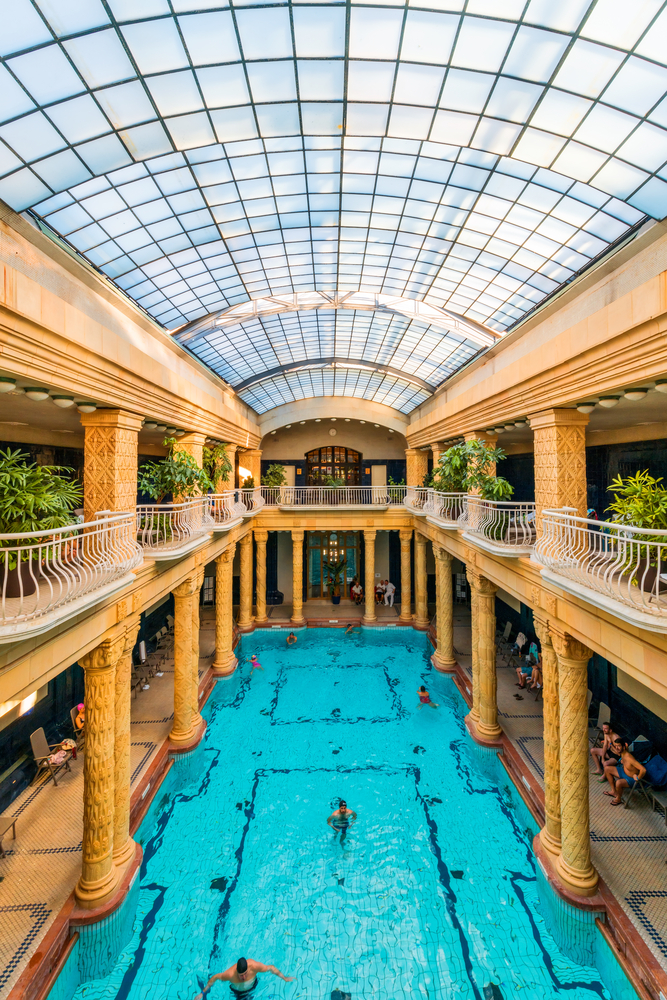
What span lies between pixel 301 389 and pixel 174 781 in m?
18.5

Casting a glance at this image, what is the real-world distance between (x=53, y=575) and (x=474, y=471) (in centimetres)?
969

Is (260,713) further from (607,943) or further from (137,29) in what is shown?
(137,29)

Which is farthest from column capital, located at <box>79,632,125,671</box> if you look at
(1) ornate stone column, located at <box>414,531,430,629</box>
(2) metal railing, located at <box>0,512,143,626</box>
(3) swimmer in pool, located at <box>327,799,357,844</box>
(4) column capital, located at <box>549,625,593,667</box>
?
(1) ornate stone column, located at <box>414,531,430,629</box>

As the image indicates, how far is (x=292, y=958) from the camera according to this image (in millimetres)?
6734

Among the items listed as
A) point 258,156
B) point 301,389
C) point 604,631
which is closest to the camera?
point 604,631

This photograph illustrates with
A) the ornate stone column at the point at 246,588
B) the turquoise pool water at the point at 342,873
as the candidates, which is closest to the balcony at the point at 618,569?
the turquoise pool water at the point at 342,873

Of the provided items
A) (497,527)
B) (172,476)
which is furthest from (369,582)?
(172,476)

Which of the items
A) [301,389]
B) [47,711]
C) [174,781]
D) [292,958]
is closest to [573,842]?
[292,958]

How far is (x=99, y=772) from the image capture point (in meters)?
7.34

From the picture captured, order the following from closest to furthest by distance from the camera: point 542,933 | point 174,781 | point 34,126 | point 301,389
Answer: point 34,126 < point 542,933 < point 174,781 < point 301,389

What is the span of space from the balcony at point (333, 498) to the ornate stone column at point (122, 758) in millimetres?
13365

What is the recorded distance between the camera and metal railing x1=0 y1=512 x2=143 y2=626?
15.4 feet

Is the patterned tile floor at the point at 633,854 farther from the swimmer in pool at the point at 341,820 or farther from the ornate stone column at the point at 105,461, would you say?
the ornate stone column at the point at 105,461

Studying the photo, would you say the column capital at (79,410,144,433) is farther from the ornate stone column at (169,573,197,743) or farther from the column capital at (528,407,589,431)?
the column capital at (528,407,589,431)
